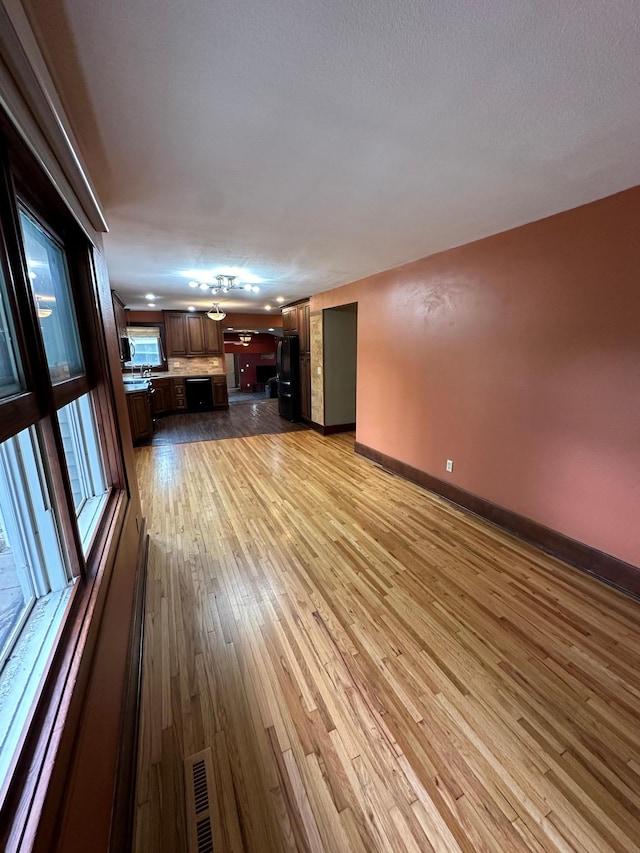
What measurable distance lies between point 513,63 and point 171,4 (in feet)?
3.39

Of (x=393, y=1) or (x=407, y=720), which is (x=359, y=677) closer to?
(x=407, y=720)

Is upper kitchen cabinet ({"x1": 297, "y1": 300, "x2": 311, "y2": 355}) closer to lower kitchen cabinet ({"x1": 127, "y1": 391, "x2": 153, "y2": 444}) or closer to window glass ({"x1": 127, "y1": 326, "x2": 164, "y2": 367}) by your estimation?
lower kitchen cabinet ({"x1": 127, "y1": 391, "x2": 153, "y2": 444})

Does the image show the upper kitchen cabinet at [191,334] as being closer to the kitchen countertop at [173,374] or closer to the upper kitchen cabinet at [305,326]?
the kitchen countertop at [173,374]

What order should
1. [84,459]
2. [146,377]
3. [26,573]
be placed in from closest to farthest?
1. [26,573]
2. [84,459]
3. [146,377]

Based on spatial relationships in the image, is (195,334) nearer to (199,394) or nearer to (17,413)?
(199,394)

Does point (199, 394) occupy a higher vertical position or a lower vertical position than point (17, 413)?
lower

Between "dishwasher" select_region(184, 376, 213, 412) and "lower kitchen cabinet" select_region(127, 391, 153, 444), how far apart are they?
88.1 inches

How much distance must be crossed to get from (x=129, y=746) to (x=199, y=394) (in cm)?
732

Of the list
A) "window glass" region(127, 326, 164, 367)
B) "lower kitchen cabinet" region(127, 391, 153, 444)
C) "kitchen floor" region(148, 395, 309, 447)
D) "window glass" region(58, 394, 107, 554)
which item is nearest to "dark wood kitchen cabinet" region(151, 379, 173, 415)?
"kitchen floor" region(148, 395, 309, 447)

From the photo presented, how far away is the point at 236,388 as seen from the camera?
Answer: 13.0 metres

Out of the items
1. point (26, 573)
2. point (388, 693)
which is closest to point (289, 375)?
point (388, 693)

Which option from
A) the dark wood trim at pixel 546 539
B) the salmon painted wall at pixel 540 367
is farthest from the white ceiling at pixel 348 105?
the dark wood trim at pixel 546 539

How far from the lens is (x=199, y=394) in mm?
7957

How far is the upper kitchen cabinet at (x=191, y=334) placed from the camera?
24.8 feet
